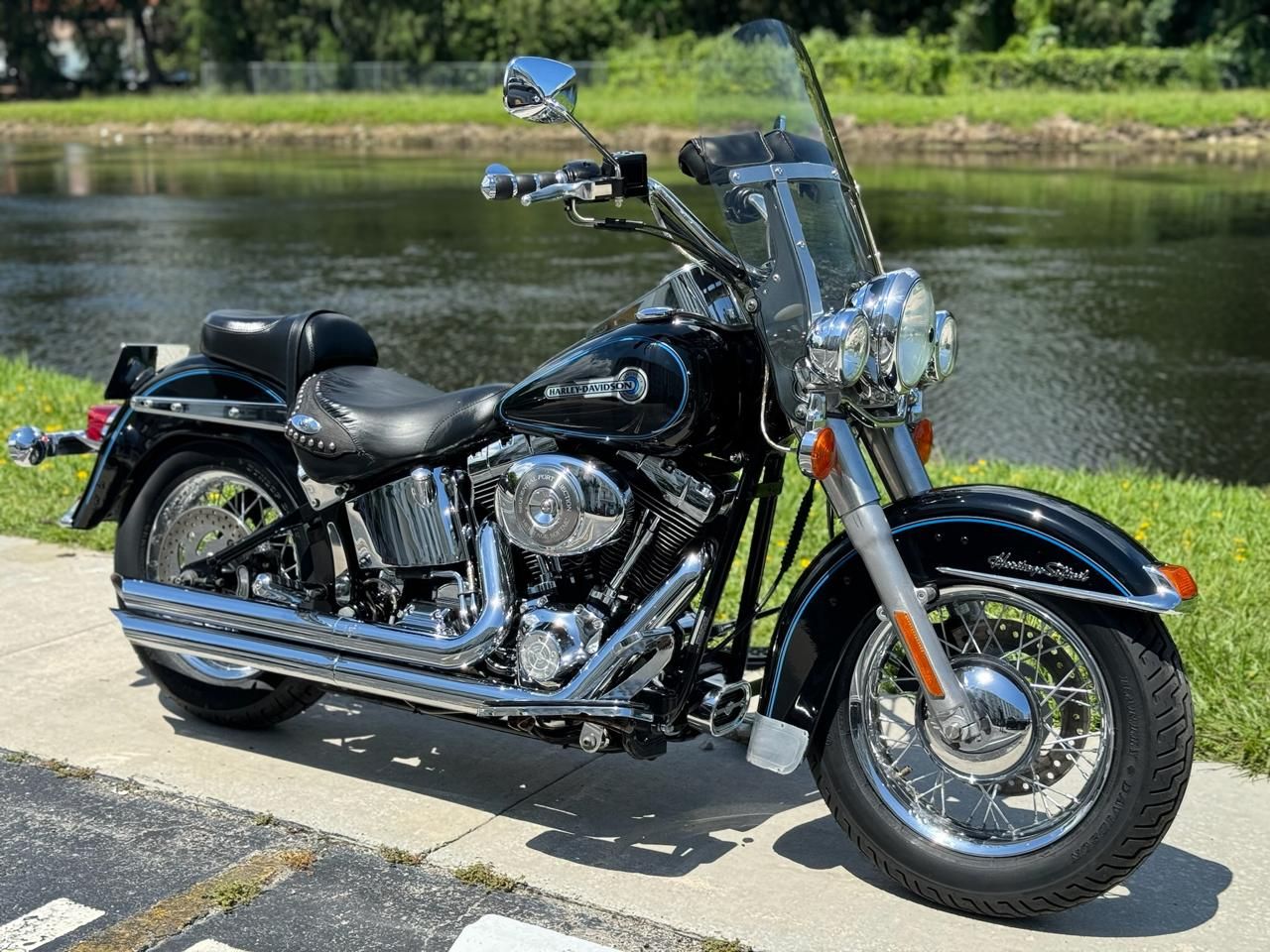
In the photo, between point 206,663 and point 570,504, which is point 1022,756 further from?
point 206,663

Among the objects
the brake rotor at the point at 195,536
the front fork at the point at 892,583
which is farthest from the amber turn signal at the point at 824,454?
the brake rotor at the point at 195,536

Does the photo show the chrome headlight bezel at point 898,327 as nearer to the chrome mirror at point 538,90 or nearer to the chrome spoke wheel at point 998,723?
the chrome spoke wheel at point 998,723

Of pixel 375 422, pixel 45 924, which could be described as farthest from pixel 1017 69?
pixel 45 924

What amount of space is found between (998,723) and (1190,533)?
10.5 feet

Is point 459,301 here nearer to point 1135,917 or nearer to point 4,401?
point 4,401

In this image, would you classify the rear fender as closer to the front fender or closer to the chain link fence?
the front fender

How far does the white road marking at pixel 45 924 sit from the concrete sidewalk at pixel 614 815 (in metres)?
0.64

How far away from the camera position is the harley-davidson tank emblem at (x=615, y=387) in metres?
3.67

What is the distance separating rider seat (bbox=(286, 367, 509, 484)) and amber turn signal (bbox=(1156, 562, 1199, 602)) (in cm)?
162

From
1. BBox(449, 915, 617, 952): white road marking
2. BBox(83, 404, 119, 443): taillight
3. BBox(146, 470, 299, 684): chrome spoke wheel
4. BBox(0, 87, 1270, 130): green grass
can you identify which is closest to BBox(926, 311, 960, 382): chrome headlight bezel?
BBox(449, 915, 617, 952): white road marking

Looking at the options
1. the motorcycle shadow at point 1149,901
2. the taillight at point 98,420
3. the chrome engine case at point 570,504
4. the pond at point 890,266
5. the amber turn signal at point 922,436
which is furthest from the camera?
the pond at point 890,266

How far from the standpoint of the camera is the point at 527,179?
3.59 m

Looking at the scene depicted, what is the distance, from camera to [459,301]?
17.4 m

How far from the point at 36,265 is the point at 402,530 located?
17.7m
